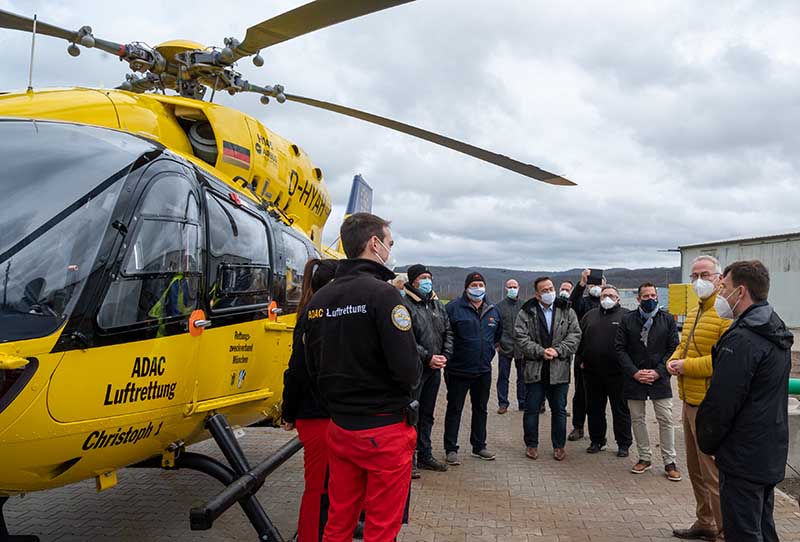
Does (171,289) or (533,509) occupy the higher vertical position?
(171,289)

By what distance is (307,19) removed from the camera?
12.7 ft

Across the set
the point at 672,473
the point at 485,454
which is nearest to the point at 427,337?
the point at 485,454

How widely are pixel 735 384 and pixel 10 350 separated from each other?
133 inches

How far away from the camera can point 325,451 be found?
12.1 ft

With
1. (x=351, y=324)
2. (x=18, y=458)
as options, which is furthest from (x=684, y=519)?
(x=18, y=458)

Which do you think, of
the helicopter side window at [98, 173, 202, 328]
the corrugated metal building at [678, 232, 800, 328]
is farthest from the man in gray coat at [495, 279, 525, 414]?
the corrugated metal building at [678, 232, 800, 328]

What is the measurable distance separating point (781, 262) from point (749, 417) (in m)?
24.5

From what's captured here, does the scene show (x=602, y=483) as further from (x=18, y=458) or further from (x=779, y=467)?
(x=18, y=458)

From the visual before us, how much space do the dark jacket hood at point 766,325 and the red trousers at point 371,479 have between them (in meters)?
1.91

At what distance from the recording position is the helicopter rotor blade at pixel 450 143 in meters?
5.57

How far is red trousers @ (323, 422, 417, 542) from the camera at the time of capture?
2.88 meters

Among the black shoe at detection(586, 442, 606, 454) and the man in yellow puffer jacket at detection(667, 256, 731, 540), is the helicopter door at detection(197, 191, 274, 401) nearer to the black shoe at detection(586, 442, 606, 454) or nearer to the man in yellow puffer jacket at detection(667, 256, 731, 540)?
the man in yellow puffer jacket at detection(667, 256, 731, 540)

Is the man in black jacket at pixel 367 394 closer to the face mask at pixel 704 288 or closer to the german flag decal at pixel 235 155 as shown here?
the german flag decal at pixel 235 155

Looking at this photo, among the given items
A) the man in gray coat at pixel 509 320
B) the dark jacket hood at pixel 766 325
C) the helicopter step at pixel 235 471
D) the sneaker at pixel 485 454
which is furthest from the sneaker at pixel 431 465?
the dark jacket hood at pixel 766 325
